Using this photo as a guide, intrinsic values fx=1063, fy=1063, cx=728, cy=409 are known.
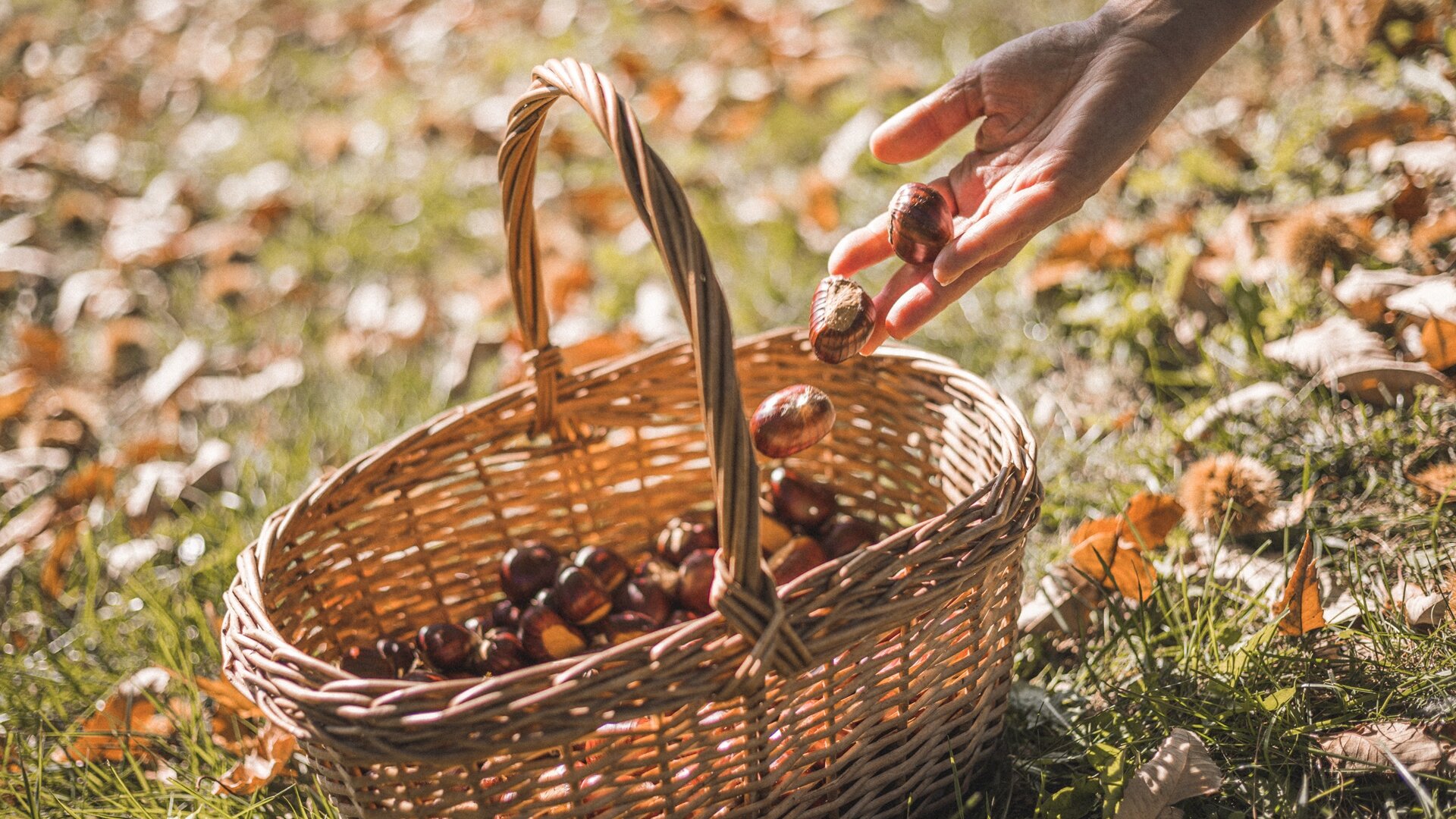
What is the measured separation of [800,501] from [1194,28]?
3.00 ft

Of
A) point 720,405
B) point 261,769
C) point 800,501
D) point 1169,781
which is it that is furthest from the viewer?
point 800,501

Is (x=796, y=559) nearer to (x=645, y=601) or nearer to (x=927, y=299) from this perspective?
(x=645, y=601)

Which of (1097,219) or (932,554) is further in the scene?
(1097,219)

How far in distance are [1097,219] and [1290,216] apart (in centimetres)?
48

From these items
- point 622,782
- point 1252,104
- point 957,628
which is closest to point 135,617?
point 622,782

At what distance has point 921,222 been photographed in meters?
1.47

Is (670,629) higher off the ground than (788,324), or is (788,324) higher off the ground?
(670,629)

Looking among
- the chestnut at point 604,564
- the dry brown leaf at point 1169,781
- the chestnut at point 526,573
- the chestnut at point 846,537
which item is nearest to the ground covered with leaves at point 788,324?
the dry brown leaf at point 1169,781

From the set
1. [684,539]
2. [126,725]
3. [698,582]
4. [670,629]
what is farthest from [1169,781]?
[126,725]

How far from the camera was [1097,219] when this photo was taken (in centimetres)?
250

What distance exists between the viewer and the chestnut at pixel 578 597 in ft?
5.30

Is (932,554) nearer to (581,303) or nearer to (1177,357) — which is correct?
(1177,357)

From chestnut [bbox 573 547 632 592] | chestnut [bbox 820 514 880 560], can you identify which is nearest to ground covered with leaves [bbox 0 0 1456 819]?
chestnut [bbox 820 514 880 560]

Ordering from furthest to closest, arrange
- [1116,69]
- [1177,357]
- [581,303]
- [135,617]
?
[581,303]
[1177,357]
[135,617]
[1116,69]
